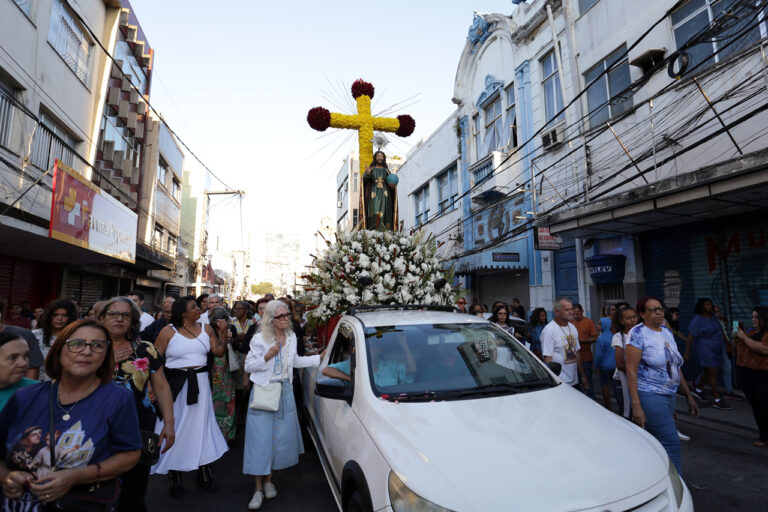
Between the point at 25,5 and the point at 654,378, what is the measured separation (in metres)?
13.4

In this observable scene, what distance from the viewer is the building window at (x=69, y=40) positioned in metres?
10.2

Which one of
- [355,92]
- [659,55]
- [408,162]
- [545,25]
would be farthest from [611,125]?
[408,162]

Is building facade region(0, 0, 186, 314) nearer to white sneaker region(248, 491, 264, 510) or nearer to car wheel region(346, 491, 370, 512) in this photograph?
white sneaker region(248, 491, 264, 510)

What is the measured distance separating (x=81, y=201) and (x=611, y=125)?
1266cm

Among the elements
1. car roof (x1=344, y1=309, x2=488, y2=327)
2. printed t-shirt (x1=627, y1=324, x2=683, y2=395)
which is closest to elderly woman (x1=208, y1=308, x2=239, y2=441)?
car roof (x1=344, y1=309, x2=488, y2=327)

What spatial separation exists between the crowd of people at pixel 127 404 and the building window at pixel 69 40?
10114mm

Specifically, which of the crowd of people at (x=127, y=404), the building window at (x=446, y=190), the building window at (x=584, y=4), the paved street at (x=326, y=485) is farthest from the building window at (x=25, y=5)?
the building window at (x=446, y=190)

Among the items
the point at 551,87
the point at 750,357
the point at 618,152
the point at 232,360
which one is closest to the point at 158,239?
the point at 232,360

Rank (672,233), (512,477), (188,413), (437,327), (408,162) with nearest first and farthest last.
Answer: (512,477) < (437,327) < (188,413) < (672,233) < (408,162)

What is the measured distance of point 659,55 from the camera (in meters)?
8.97

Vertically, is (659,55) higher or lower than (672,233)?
higher

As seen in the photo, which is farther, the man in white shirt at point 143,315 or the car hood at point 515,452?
the man in white shirt at point 143,315

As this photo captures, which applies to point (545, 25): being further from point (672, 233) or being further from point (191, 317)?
point (191, 317)

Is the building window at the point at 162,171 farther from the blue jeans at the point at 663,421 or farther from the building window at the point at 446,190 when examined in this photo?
the blue jeans at the point at 663,421
